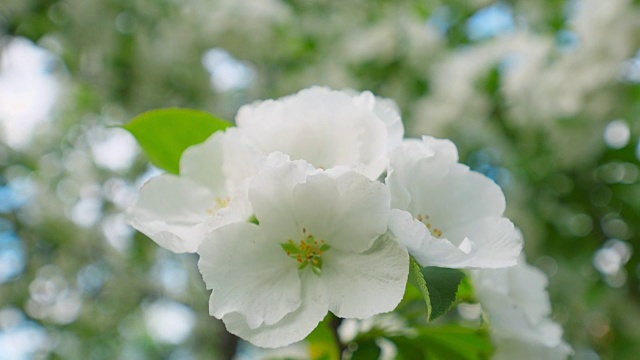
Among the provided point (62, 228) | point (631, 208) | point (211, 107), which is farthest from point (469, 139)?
point (62, 228)

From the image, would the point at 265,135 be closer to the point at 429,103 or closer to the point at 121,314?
the point at 429,103

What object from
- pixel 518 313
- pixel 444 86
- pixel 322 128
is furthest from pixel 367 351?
pixel 444 86

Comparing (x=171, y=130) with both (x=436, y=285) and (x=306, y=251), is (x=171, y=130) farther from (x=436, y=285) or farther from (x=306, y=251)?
(x=436, y=285)

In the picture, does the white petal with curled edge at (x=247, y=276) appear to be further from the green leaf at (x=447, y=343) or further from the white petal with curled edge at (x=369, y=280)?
the green leaf at (x=447, y=343)

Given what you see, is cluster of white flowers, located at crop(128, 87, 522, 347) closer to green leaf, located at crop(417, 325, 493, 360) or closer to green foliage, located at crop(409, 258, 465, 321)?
green foliage, located at crop(409, 258, 465, 321)

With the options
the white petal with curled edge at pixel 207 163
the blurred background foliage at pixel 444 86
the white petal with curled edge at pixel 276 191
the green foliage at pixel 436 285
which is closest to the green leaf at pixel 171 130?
the white petal with curled edge at pixel 207 163

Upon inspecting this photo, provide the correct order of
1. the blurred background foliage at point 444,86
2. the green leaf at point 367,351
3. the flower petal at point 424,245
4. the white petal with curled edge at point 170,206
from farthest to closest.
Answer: the blurred background foliage at point 444,86 → the green leaf at point 367,351 → the white petal with curled edge at point 170,206 → the flower petal at point 424,245

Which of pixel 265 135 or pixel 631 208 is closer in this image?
pixel 265 135

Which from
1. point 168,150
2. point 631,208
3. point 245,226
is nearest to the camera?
point 245,226
